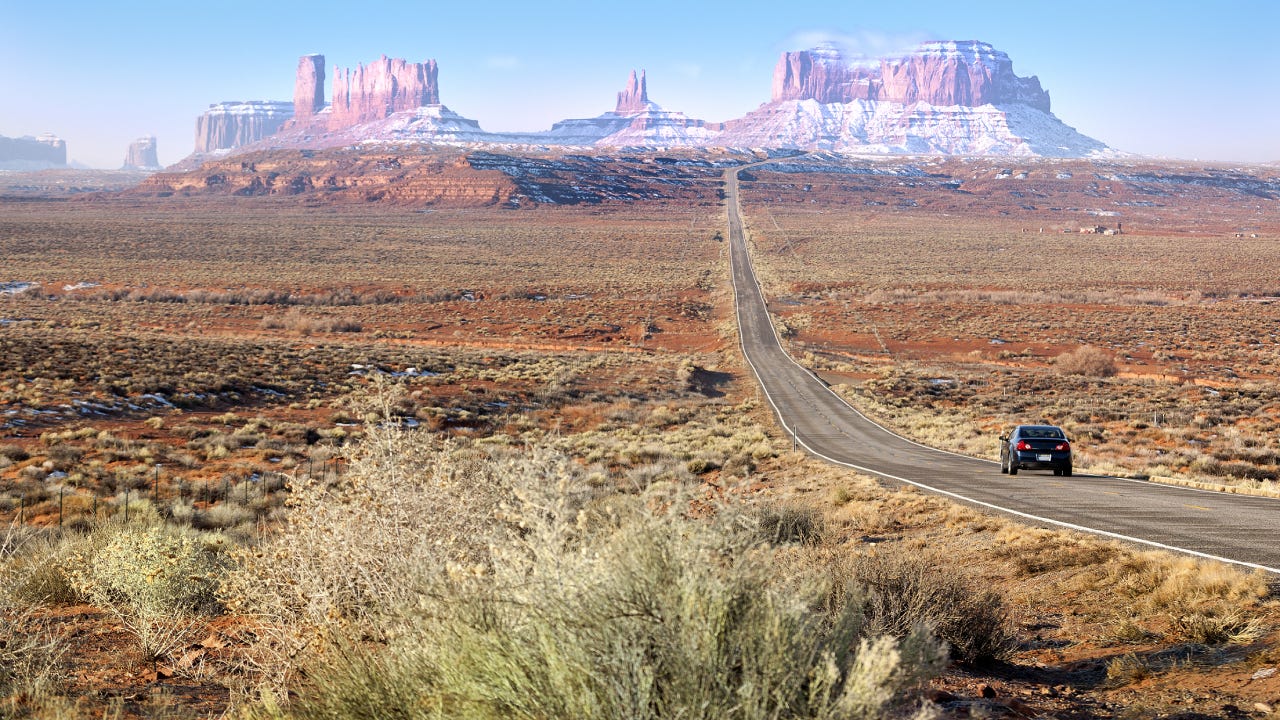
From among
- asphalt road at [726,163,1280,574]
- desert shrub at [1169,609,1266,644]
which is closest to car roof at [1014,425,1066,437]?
asphalt road at [726,163,1280,574]

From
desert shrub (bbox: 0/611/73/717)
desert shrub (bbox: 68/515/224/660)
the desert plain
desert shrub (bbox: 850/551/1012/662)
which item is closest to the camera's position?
the desert plain

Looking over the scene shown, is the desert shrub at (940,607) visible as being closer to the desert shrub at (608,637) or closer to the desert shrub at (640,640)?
the desert shrub at (608,637)

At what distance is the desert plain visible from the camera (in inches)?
175

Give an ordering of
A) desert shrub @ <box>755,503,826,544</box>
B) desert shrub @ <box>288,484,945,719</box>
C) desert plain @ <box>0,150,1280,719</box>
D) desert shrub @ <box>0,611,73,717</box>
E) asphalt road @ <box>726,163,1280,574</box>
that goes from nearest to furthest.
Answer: desert shrub @ <box>288,484,945,719</box>
desert plain @ <box>0,150,1280,719</box>
desert shrub @ <box>0,611,73,717</box>
desert shrub @ <box>755,503,826,544</box>
asphalt road @ <box>726,163,1280,574</box>

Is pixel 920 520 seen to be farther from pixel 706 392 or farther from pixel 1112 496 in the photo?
pixel 706 392

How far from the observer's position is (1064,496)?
16188 mm

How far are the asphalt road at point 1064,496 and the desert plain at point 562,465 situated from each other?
910 millimetres

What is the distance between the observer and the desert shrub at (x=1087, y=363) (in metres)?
43.4

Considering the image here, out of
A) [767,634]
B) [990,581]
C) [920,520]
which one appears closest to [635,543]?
[767,634]

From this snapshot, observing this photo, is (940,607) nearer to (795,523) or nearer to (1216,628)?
(1216,628)

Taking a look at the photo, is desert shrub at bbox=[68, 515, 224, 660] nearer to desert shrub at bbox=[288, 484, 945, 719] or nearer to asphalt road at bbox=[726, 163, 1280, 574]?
desert shrub at bbox=[288, 484, 945, 719]

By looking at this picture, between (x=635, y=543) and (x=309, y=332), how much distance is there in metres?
51.5

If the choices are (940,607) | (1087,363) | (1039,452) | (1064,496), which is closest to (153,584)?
(940,607)

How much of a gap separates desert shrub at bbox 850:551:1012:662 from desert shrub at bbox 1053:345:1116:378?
1573 inches
